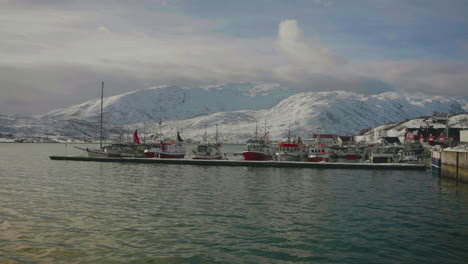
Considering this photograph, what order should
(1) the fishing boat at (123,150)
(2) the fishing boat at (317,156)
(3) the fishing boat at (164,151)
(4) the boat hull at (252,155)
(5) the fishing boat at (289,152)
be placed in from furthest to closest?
(1) the fishing boat at (123,150) < (3) the fishing boat at (164,151) < (2) the fishing boat at (317,156) < (5) the fishing boat at (289,152) < (4) the boat hull at (252,155)

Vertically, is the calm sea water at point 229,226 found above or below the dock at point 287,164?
below

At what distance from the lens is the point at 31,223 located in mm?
26938

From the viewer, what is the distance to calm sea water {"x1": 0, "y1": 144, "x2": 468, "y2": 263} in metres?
20.6

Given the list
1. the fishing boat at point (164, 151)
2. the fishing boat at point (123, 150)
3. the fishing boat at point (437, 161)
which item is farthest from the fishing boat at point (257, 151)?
the fishing boat at point (437, 161)

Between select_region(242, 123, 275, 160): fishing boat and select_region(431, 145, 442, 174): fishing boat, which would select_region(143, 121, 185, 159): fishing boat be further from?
select_region(431, 145, 442, 174): fishing boat

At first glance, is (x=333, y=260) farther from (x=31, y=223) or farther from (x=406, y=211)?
(x=31, y=223)

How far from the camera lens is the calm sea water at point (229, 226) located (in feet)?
67.6

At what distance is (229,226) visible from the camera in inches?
1047

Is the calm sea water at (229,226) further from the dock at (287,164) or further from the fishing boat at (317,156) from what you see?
the fishing boat at (317,156)

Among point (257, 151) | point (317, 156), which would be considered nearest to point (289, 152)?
point (317, 156)

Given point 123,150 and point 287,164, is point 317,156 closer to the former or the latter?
point 287,164

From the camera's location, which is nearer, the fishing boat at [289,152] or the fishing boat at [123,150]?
the fishing boat at [289,152]

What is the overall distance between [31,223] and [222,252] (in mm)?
14728

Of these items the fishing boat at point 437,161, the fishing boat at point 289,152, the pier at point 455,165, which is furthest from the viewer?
the fishing boat at point 289,152
